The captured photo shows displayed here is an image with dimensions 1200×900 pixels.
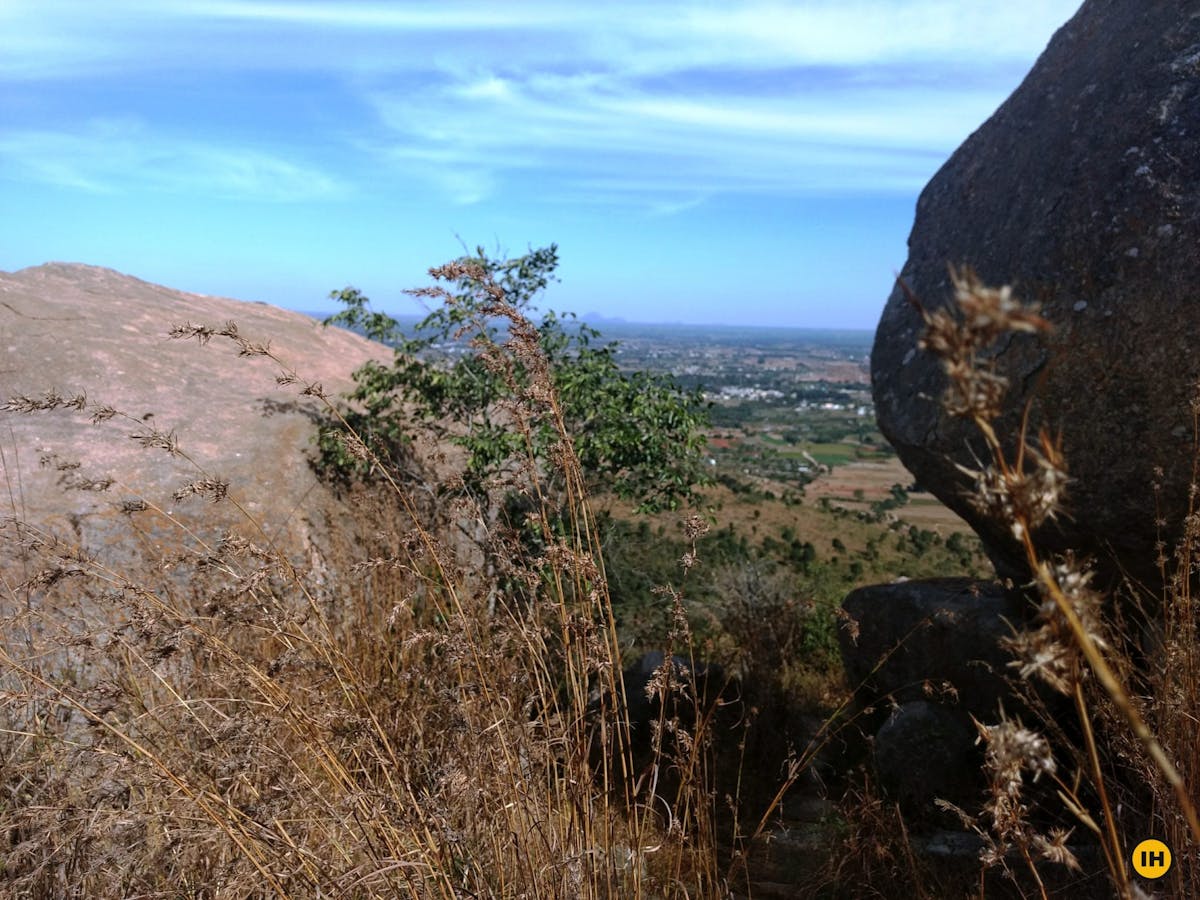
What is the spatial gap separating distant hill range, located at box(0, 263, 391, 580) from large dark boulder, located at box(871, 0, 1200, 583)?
329 centimetres

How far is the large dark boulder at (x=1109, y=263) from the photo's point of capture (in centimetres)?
329

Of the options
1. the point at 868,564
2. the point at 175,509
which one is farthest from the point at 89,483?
the point at 868,564

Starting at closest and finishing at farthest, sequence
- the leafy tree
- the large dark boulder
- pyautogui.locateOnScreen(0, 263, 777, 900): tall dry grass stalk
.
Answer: pyautogui.locateOnScreen(0, 263, 777, 900): tall dry grass stalk → the large dark boulder → the leafy tree

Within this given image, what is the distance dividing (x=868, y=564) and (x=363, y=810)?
912 centimetres

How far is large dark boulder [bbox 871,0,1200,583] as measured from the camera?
3295mm

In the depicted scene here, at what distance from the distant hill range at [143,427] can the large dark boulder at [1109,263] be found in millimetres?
3294

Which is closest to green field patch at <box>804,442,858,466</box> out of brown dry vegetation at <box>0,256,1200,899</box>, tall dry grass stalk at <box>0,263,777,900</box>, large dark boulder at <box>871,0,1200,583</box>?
large dark boulder at <box>871,0,1200,583</box>

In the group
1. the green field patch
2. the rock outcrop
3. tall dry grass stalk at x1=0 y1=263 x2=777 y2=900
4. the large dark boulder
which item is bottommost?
the green field patch

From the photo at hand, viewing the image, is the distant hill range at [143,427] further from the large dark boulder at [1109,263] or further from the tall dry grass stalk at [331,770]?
the large dark boulder at [1109,263]

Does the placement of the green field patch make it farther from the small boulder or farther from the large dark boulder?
the large dark boulder

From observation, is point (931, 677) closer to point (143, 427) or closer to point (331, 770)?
point (331, 770)

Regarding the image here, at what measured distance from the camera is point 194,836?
6.68 feet

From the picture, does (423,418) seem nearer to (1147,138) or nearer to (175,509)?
(175,509)

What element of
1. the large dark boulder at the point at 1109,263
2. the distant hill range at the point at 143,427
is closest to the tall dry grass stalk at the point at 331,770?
the distant hill range at the point at 143,427
